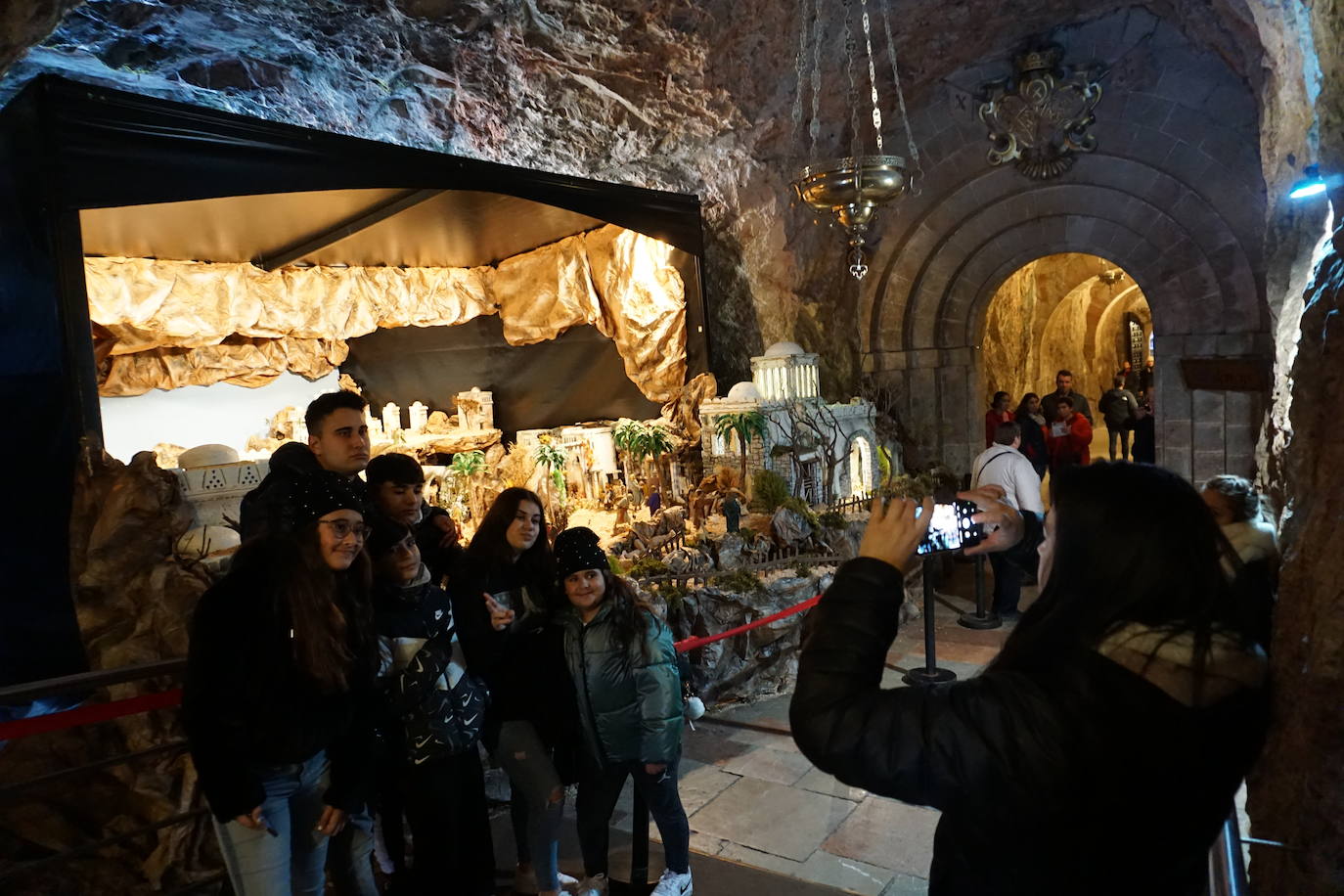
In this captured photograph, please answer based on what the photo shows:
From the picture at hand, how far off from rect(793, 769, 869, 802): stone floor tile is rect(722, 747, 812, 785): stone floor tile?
2.2 inches

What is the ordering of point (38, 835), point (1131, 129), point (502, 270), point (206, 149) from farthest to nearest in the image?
point (502, 270) < point (1131, 129) < point (206, 149) < point (38, 835)

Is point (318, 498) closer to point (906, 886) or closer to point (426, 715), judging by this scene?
point (426, 715)

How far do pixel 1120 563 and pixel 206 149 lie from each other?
700 centimetres

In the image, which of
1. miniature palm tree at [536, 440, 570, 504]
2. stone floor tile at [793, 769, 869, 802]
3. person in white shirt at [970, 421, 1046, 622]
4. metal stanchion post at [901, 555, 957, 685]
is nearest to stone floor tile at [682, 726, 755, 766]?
stone floor tile at [793, 769, 869, 802]

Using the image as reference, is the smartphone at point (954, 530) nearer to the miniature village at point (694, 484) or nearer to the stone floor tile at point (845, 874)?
the stone floor tile at point (845, 874)

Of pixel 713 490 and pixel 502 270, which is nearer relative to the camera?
pixel 713 490

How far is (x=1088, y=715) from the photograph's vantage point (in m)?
1.29

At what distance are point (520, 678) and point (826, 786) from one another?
7.37ft

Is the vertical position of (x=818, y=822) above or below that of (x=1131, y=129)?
below

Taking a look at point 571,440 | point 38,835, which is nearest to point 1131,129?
point 571,440

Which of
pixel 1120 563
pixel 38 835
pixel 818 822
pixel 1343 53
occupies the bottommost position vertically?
pixel 38 835

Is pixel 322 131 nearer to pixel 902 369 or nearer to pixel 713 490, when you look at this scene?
pixel 713 490

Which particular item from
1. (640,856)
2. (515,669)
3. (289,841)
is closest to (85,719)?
(289,841)

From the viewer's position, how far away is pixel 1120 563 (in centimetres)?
136
